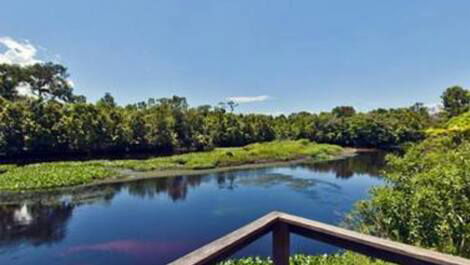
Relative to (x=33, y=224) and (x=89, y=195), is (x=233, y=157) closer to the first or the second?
(x=89, y=195)

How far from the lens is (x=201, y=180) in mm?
24375

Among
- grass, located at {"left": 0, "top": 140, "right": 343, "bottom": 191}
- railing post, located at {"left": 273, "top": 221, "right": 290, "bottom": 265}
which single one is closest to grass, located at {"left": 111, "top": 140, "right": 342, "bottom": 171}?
grass, located at {"left": 0, "top": 140, "right": 343, "bottom": 191}

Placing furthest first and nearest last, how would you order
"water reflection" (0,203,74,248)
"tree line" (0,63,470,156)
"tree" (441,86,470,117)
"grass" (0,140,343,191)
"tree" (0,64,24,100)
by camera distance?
"tree" (441,86,470,117), "tree" (0,64,24,100), "tree line" (0,63,470,156), "grass" (0,140,343,191), "water reflection" (0,203,74,248)

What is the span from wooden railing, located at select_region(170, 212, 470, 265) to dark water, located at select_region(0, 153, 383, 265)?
21.3 ft

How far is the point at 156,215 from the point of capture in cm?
1557

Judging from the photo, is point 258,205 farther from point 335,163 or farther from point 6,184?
point 335,163

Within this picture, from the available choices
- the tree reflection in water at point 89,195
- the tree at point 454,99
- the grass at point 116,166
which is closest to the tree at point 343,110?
the tree at point 454,99

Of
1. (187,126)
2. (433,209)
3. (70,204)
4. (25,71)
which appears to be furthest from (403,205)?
(25,71)

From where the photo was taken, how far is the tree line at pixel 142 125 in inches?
1251

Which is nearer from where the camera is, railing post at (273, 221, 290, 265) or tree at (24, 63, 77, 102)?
railing post at (273, 221, 290, 265)

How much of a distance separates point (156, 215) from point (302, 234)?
572 inches

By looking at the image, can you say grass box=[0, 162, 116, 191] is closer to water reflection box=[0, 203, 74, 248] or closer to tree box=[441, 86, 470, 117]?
water reflection box=[0, 203, 74, 248]

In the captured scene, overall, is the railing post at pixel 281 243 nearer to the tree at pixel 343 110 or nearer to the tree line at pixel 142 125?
the tree line at pixel 142 125

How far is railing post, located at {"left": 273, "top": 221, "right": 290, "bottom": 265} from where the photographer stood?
6.37 ft
